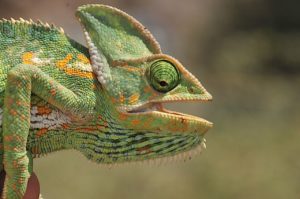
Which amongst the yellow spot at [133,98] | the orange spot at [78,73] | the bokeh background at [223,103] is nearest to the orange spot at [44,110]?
the orange spot at [78,73]

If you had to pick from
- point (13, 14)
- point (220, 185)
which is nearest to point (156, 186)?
point (220, 185)

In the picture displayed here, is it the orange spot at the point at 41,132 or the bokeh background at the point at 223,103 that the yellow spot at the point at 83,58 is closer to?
the orange spot at the point at 41,132

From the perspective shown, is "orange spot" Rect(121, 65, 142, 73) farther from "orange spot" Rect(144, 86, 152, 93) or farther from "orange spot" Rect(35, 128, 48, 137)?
"orange spot" Rect(35, 128, 48, 137)

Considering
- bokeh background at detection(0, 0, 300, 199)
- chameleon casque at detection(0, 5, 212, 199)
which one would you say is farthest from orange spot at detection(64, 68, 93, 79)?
bokeh background at detection(0, 0, 300, 199)

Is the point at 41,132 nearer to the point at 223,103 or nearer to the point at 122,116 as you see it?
the point at 122,116

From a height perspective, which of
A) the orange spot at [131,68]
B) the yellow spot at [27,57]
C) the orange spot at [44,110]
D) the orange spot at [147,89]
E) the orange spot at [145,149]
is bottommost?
the orange spot at [145,149]

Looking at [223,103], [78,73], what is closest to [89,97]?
[78,73]
